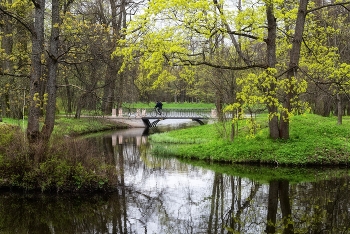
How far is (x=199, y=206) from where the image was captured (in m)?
9.86

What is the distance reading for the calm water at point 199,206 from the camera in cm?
821

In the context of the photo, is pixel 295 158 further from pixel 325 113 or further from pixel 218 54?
pixel 325 113

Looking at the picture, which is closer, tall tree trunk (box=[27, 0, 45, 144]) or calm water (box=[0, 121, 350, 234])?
calm water (box=[0, 121, 350, 234])

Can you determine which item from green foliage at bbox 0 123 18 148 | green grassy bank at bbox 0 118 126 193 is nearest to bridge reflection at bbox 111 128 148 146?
green foliage at bbox 0 123 18 148

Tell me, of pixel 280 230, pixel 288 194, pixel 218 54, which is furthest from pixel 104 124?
pixel 280 230

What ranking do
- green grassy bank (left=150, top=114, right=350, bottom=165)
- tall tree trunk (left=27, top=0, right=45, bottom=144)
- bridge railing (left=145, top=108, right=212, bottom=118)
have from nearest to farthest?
tall tree trunk (left=27, top=0, right=45, bottom=144), green grassy bank (left=150, top=114, right=350, bottom=165), bridge railing (left=145, top=108, right=212, bottom=118)

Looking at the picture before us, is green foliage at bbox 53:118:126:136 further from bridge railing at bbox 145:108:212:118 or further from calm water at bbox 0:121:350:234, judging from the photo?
calm water at bbox 0:121:350:234

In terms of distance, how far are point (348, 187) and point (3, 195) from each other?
30.6 ft

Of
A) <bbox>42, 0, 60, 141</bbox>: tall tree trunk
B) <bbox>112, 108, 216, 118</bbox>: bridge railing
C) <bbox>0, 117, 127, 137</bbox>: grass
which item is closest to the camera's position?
<bbox>42, 0, 60, 141</bbox>: tall tree trunk

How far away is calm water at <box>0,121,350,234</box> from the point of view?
821 cm

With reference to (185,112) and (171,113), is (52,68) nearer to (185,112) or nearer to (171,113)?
(171,113)

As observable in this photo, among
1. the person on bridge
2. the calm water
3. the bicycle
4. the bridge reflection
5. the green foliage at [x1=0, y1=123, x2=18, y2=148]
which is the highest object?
the person on bridge

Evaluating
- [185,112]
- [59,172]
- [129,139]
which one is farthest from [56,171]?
[185,112]

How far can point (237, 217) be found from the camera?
885 centimetres
